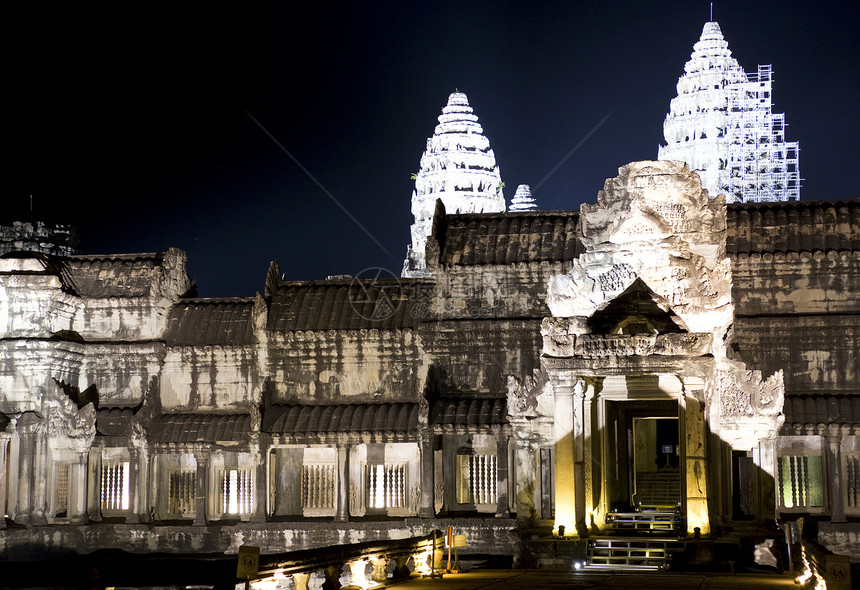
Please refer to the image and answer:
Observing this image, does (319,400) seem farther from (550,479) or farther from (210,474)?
(550,479)

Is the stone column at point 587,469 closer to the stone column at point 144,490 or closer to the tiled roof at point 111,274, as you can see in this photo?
the stone column at point 144,490

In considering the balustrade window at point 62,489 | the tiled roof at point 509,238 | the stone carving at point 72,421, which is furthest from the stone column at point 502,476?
the balustrade window at point 62,489

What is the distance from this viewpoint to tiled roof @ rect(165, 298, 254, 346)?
37969 millimetres

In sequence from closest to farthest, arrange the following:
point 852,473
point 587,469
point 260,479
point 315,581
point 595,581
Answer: point 595,581 < point 587,469 < point 315,581 < point 852,473 < point 260,479

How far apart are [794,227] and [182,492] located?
1881 centimetres

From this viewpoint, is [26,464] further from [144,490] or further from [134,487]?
[144,490]

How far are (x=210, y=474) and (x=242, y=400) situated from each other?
2.28 meters

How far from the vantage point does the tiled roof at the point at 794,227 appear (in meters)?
34.3

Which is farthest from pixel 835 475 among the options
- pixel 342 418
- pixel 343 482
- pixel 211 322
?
pixel 211 322

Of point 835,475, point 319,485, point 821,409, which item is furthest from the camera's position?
point 319,485

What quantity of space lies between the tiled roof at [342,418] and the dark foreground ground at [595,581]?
9.92 m

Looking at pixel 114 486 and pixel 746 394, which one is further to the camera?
pixel 114 486

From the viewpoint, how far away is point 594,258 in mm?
30562

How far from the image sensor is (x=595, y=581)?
930 inches
